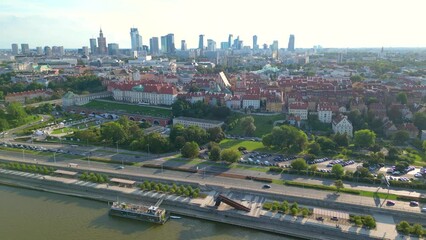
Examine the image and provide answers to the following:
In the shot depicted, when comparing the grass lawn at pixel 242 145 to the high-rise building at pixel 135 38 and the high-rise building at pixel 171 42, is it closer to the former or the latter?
the high-rise building at pixel 171 42

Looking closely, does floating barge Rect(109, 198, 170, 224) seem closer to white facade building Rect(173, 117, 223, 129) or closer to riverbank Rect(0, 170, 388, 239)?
riverbank Rect(0, 170, 388, 239)

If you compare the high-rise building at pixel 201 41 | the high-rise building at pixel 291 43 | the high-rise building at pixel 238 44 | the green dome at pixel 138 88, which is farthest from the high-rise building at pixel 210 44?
the green dome at pixel 138 88

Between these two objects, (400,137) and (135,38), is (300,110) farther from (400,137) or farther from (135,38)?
(135,38)

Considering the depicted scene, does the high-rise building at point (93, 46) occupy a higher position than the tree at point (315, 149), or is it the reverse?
the high-rise building at point (93, 46)

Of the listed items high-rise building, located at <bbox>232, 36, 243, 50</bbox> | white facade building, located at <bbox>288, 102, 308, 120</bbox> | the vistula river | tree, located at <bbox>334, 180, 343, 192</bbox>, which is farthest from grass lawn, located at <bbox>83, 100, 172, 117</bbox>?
high-rise building, located at <bbox>232, 36, 243, 50</bbox>

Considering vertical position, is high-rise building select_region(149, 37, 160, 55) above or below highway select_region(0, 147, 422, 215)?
above
